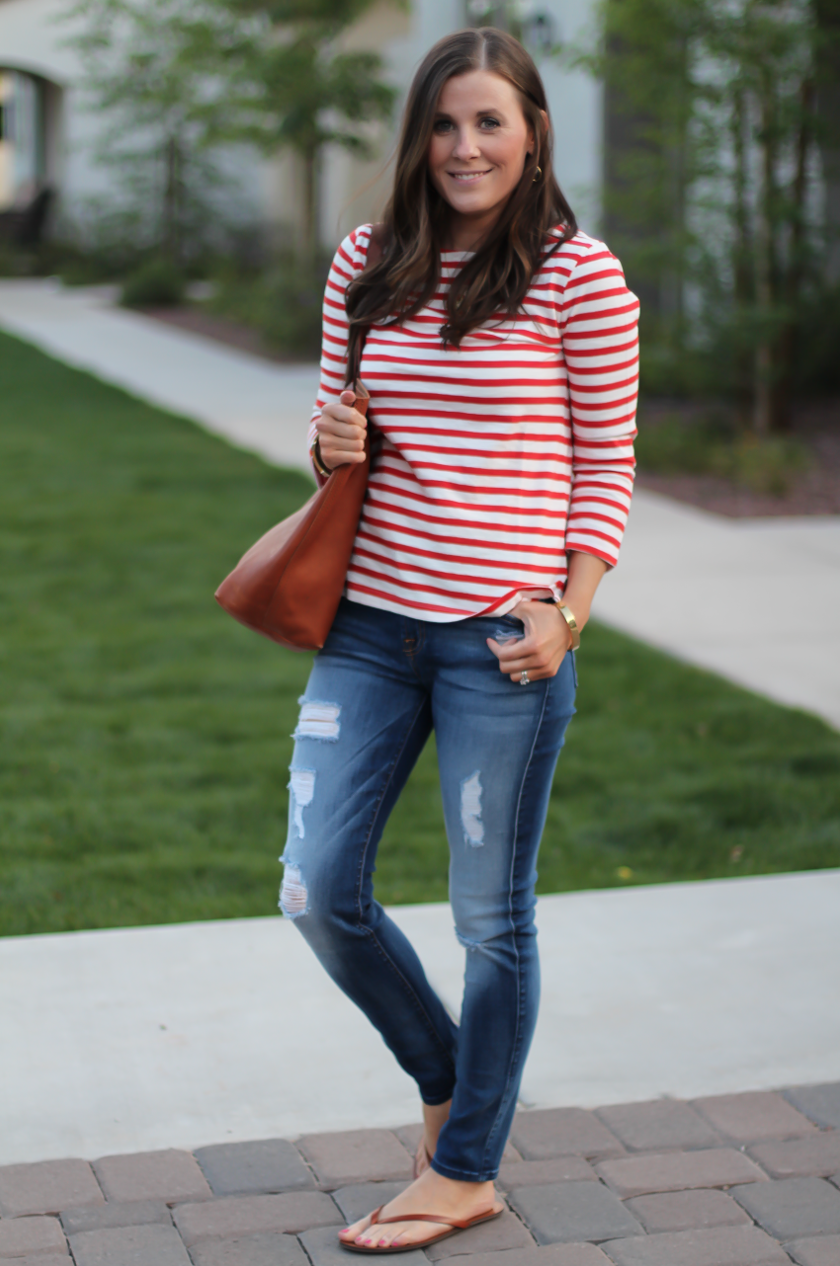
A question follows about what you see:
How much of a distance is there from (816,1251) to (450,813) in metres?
0.97

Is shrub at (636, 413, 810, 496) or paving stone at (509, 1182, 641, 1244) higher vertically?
paving stone at (509, 1182, 641, 1244)

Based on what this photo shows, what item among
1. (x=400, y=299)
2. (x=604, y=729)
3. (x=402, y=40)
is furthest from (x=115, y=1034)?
(x=402, y=40)

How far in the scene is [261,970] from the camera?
367 cm

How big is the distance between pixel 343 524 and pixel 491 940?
710 millimetres

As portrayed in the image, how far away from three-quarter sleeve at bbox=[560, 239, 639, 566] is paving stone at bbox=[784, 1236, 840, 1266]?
1190 mm

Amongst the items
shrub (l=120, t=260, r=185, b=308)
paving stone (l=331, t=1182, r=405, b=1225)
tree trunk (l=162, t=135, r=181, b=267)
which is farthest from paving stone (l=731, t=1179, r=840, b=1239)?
tree trunk (l=162, t=135, r=181, b=267)

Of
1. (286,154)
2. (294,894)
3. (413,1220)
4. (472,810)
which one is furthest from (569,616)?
(286,154)

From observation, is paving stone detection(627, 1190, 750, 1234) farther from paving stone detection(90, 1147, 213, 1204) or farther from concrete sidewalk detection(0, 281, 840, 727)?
concrete sidewalk detection(0, 281, 840, 727)

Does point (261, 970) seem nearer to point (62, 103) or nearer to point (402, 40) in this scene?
point (402, 40)

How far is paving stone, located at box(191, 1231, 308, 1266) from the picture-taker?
256cm

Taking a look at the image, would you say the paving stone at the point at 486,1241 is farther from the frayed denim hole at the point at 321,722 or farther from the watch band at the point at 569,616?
the watch band at the point at 569,616

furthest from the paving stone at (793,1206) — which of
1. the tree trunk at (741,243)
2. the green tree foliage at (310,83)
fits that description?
the green tree foliage at (310,83)

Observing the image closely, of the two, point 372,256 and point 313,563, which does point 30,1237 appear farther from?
point 372,256

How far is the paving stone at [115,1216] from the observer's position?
2654 millimetres
